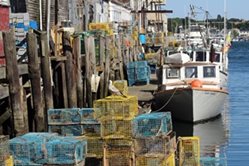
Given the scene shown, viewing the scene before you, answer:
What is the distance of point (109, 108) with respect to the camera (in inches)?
534

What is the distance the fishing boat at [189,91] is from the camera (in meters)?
23.6

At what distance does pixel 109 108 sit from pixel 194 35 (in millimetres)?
40729

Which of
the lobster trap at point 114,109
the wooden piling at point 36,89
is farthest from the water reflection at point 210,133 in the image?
the lobster trap at point 114,109

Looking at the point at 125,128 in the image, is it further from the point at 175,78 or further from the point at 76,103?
the point at 175,78

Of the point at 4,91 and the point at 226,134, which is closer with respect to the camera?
the point at 4,91

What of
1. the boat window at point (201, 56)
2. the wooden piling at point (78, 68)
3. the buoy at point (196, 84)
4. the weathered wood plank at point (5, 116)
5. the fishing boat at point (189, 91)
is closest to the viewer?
the weathered wood plank at point (5, 116)

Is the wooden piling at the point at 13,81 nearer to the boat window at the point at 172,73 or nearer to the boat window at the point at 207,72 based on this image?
the boat window at the point at 172,73

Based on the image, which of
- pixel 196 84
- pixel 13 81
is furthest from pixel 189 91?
pixel 13 81

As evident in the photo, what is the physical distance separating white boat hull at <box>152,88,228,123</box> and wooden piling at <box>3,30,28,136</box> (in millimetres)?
10221

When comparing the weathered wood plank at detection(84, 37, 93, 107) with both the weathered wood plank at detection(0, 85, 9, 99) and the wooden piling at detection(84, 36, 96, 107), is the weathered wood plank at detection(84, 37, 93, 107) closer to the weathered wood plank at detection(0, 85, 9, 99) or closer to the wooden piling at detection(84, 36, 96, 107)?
the wooden piling at detection(84, 36, 96, 107)

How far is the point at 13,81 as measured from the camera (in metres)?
13.9

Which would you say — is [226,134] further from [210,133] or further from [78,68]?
[78,68]

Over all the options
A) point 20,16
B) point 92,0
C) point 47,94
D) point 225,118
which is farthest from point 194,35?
point 47,94

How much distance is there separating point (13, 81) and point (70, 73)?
487cm
